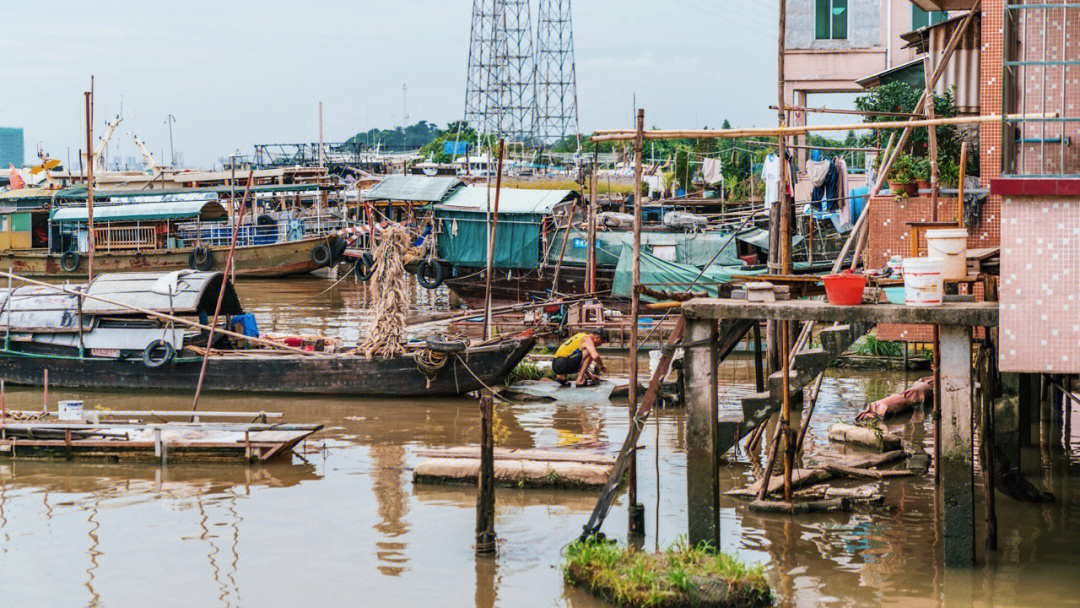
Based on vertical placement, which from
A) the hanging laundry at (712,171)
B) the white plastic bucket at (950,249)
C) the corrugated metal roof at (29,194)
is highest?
the hanging laundry at (712,171)

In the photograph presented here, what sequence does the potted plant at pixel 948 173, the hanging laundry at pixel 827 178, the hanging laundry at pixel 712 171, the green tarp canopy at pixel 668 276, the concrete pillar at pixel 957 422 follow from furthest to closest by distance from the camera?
the hanging laundry at pixel 712 171
the green tarp canopy at pixel 668 276
the hanging laundry at pixel 827 178
the potted plant at pixel 948 173
the concrete pillar at pixel 957 422

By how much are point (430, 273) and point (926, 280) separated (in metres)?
22.6

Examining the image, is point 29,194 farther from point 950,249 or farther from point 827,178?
point 950,249

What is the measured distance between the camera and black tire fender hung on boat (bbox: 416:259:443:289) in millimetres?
29859

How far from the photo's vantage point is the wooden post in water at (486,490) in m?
9.74

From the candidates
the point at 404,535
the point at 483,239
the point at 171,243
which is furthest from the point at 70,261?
the point at 404,535

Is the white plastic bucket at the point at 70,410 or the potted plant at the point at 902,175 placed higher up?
the potted plant at the point at 902,175

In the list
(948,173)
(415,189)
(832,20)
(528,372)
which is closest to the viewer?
(948,173)

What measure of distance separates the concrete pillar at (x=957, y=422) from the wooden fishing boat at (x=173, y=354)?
887 cm

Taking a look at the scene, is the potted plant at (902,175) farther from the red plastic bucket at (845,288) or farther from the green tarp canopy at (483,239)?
the green tarp canopy at (483,239)

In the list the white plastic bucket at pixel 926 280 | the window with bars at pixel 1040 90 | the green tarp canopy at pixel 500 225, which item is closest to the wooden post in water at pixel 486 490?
the white plastic bucket at pixel 926 280

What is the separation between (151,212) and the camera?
1489 inches

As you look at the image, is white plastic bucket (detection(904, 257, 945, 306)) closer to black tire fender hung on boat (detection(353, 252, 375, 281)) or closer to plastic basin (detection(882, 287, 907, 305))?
plastic basin (detection(882, 287, 907, 305))

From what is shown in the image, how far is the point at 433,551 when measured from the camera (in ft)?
34.6
